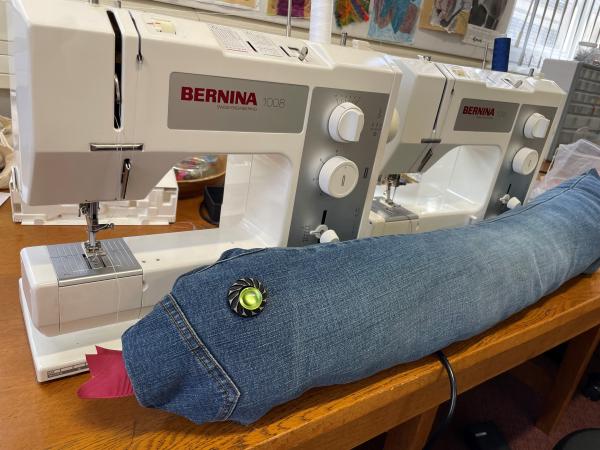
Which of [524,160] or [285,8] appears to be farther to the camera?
[285,8]

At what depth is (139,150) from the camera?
58 cm

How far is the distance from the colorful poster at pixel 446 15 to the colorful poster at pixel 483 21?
44 millimetres

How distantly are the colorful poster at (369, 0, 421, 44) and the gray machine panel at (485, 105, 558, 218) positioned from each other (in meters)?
0.87

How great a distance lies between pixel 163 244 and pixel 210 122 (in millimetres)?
217

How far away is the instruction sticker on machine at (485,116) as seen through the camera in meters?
0.95

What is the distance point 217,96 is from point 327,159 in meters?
0.23

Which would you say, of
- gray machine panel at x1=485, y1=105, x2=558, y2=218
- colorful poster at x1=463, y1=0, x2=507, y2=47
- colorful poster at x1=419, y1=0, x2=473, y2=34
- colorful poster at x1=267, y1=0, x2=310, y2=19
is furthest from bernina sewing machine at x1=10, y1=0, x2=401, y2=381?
colorful poster at x1=463, y1=0, x2=507, y2=47

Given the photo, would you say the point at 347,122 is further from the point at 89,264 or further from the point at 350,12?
the point at 350,12

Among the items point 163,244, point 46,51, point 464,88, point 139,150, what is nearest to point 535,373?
point 464,88

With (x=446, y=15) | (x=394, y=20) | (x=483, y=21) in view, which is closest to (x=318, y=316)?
(x=394, y=20)

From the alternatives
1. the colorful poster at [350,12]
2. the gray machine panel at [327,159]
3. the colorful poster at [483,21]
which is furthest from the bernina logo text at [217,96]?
the colorful poster at [483,21]

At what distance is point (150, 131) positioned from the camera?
1.88 ft

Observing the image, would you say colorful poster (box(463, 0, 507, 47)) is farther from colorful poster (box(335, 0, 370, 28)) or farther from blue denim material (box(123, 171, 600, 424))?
blue denim material (box(123, 171, 600, 424))

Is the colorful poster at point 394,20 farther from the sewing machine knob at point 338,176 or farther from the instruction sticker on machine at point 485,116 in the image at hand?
the sewing machine knob at point 338,176
